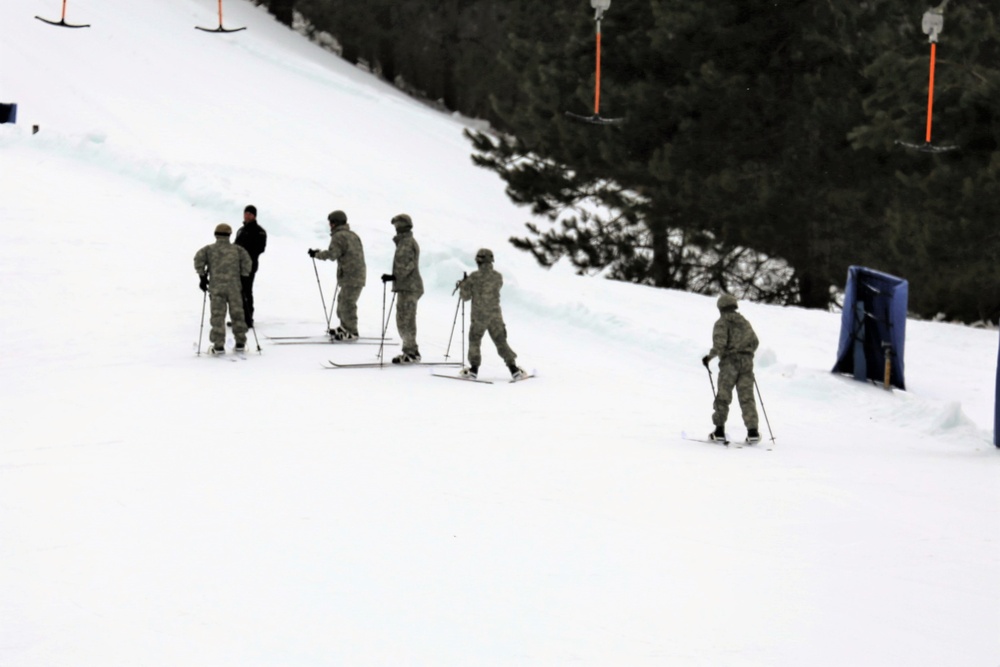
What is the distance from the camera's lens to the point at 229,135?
3612 centimetres

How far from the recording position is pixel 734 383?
514 inches

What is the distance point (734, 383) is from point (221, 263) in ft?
20.5

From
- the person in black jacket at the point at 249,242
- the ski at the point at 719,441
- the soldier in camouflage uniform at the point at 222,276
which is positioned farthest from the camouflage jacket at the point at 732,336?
the person in black jacket at the point at 249,242

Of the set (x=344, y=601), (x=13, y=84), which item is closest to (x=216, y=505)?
(x=344, y=601)

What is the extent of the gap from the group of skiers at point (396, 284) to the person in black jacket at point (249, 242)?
0.16 m

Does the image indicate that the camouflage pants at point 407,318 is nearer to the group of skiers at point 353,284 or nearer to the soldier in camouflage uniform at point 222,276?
the group of skiers at point 353,284

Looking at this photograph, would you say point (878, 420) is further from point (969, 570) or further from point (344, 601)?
point (344, 601)

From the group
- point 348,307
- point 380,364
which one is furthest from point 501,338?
point 348,307

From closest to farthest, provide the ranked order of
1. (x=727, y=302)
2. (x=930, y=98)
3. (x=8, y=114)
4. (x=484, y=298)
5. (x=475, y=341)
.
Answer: (x=727, y=302), (x=484, y=298), (x=475, y=341), (x=930, y=98), (x=8, y=114)

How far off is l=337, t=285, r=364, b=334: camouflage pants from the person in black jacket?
1.12 m

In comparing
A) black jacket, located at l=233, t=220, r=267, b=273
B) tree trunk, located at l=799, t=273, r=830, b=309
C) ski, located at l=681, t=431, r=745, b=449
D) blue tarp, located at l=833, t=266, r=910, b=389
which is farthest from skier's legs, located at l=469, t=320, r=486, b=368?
tree trunk, located at l=799, t=273, r=830, b=309

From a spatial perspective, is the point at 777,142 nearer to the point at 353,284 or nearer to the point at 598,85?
the point at 598,85

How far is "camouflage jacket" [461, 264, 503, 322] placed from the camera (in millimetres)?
15102

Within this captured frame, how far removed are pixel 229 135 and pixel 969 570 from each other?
2963 centimetres
